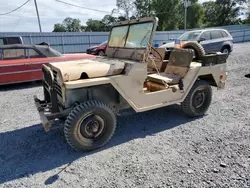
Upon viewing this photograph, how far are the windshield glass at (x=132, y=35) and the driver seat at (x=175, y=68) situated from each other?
784 millimetres

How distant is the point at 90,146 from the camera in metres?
3.22

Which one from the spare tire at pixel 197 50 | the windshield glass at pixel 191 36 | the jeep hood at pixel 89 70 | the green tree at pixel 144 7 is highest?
the green tree at pixel 144 7

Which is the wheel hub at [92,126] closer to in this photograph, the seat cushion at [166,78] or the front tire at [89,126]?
the front tire at [89,126]

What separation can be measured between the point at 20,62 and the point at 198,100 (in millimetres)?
5865

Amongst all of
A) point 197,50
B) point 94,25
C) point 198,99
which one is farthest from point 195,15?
point 198,99

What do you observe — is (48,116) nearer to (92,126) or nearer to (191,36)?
(92,126)

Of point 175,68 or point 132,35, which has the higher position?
point 132,35

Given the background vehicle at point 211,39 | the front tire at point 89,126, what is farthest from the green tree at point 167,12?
the front tire at point 89,126

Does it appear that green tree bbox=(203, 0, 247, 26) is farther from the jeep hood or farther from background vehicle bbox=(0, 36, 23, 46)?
the jeep hood

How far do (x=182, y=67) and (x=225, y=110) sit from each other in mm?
1497

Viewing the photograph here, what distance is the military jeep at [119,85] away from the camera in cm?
303

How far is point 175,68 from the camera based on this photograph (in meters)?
4.35

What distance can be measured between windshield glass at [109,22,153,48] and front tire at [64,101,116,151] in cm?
128

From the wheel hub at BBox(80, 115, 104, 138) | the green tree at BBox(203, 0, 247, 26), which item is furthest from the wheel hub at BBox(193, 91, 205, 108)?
the green tree at BBox(203, 0, 247, 26)
